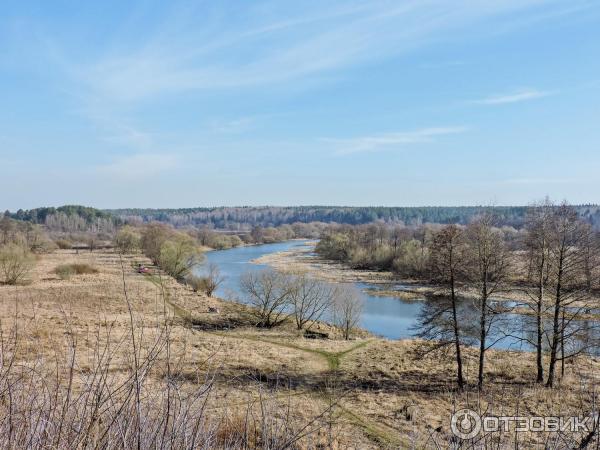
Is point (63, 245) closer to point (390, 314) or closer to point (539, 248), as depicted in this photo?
point (390, 314)

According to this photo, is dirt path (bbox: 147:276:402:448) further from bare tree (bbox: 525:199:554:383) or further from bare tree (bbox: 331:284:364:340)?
bare tree (bbox: 525:199:554:383)

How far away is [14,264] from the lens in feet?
124

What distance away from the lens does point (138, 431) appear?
281 centimetres

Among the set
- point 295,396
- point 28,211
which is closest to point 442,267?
point 295,396

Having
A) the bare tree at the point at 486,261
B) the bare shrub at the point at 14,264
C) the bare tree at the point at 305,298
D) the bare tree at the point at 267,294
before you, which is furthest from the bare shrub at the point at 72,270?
the bare tree at the point at 486,261

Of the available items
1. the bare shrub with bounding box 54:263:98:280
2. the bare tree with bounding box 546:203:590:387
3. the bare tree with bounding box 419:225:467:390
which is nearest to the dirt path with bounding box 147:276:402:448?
the bare tree with bounding box 419:225:467:390

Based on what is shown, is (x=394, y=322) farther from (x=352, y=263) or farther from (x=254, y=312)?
(x=352, y=263)

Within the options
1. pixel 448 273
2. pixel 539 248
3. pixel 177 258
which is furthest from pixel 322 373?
pixel 177 258

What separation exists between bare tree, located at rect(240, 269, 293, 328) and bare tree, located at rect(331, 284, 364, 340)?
10.4ft

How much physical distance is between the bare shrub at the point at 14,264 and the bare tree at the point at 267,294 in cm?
2071

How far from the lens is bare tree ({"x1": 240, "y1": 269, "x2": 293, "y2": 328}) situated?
3011cm

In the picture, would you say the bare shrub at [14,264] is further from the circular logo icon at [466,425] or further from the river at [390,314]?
the circular logo icon at [466,425]

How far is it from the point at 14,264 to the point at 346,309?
28453 millimetres

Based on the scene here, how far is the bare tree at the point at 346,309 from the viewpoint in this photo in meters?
28.3
